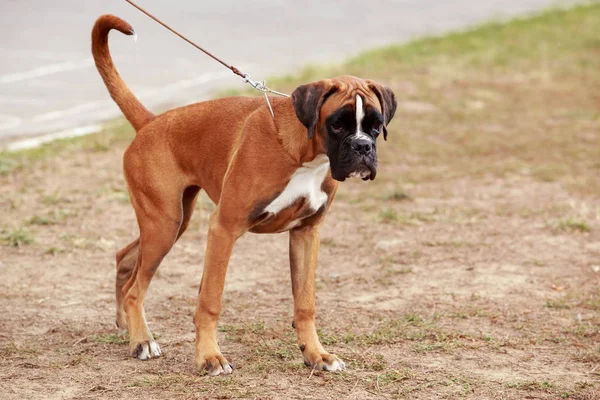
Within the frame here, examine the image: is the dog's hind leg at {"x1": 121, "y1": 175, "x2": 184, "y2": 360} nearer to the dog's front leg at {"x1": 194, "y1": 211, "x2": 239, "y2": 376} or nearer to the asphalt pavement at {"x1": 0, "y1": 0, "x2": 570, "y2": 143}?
the dog's front leg at {"x1": 194, "y1": 211, "x2": 239, "y2": 376}

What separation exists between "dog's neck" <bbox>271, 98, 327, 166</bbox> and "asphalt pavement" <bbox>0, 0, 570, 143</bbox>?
6.29 meters

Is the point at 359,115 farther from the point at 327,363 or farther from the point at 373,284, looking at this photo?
the point at 373,284

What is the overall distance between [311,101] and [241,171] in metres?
0.57

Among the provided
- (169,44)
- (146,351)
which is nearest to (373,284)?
(146,351)

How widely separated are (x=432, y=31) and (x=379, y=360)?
44.6 ft

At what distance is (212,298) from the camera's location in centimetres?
523

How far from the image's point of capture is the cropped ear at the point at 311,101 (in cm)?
485

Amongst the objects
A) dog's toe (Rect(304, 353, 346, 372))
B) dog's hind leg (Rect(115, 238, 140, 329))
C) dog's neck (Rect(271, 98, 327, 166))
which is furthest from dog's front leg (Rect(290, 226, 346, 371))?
dog's hind leg (Rect(115, 238, 140, 329))

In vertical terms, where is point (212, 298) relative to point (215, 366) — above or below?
above

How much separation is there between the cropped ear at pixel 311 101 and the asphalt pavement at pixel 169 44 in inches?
258

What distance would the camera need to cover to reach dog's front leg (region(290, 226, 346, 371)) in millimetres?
5379

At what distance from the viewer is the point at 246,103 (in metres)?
5.55

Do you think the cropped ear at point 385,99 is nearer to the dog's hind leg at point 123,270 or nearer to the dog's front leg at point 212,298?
the dog's front leg at point 212,298

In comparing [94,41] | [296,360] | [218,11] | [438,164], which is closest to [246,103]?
[94,41]
